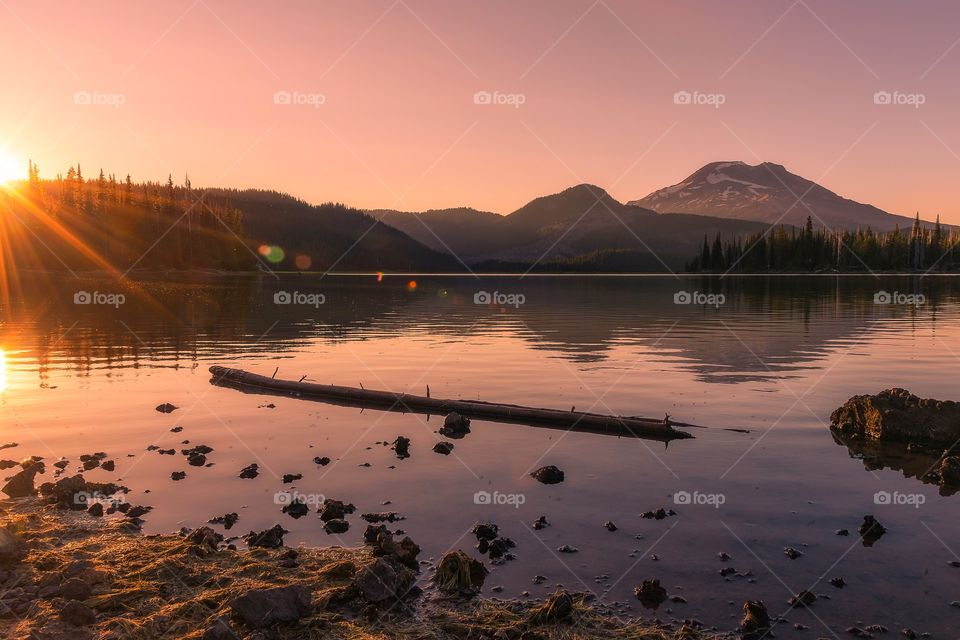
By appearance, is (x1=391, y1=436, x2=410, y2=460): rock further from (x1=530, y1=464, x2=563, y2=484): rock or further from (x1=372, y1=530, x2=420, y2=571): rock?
(x1=372, y1=530, x2=420, y2=571): rock

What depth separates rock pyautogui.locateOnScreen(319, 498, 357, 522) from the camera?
16.8 meters

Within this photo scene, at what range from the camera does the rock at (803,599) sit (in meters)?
12.9

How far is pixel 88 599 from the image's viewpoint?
12.0m

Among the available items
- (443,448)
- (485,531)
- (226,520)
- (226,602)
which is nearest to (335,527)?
(226,520)

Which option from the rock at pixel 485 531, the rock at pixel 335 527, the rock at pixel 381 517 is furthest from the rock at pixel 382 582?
the rock at pixel 381 517

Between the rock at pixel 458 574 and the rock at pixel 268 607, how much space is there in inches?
110

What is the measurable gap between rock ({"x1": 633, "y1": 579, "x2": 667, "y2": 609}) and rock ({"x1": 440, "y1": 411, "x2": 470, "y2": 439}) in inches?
528

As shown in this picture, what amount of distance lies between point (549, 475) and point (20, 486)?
15226mm

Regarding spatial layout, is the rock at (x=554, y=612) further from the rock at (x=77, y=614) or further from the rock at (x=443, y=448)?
the rock at (x=443, y=448)

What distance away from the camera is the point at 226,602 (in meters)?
11.9

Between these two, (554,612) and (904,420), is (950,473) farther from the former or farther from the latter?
(554,612)

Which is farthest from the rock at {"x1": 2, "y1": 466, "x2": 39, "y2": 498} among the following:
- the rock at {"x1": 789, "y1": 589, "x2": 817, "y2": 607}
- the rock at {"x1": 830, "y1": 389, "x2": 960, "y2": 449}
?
the rock at {"x1": 830, "y1": 389, "x2": 960, "y2": 449}

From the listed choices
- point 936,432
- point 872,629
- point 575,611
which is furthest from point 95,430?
point 936,432

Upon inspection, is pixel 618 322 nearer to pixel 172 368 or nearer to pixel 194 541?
pixel 172 368
